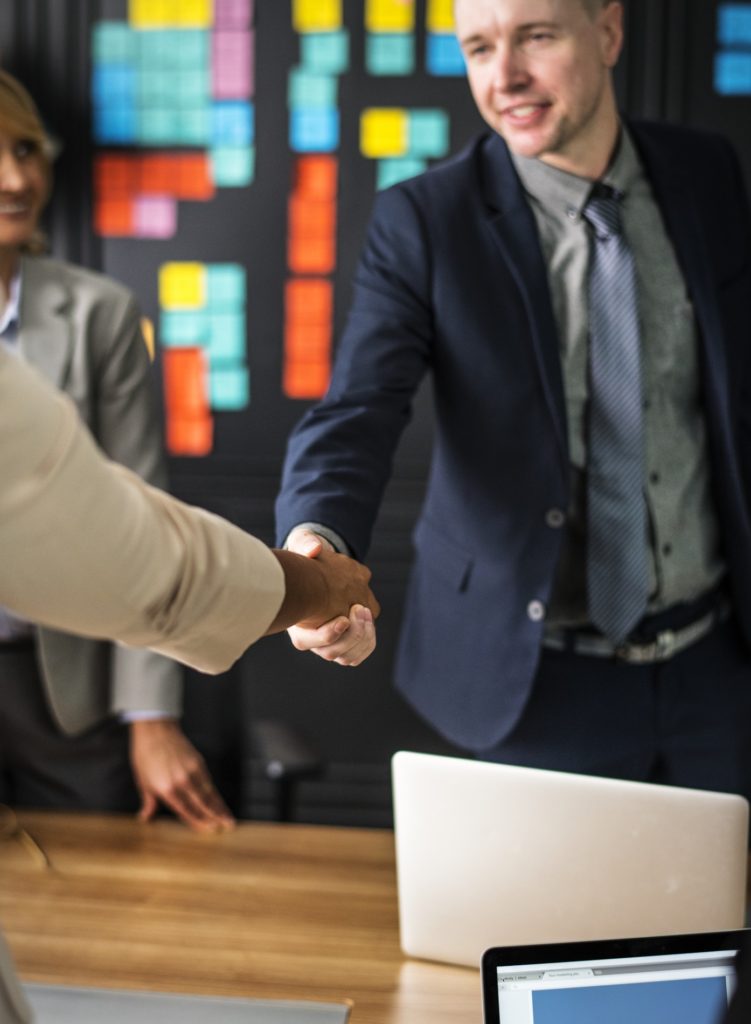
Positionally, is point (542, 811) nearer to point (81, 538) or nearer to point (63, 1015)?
point (63, 1015)

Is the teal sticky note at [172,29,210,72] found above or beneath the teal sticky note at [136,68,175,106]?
above

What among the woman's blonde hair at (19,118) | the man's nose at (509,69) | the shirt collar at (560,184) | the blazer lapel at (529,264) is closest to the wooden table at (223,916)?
the blazer lapel at (529,264)

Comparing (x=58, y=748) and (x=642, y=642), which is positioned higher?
(x=642, y=642)

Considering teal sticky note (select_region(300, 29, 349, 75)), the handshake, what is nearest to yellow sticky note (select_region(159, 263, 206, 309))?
teal sticky note (select_region(300, 29, 349, 75))

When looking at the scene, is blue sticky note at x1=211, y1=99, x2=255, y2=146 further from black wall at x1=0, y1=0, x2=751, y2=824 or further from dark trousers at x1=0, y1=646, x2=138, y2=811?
dark trousers at x1=0, y1=646, x2=138, y2=811

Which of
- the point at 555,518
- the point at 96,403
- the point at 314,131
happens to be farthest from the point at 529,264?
the point at 314,131

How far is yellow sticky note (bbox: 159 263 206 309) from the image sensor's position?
374 centimetres

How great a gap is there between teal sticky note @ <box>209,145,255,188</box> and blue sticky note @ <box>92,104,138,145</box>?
0.26 metres

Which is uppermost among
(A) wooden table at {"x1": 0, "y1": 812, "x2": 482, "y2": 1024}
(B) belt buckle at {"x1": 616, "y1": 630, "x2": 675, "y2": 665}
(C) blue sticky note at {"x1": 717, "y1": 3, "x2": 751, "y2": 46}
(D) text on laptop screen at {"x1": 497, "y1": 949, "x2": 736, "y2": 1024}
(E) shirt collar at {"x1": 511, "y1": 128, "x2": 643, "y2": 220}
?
(C) blue sticky note at {"x1": 717, "y1": 3, "x2": 751, "y2": 46}

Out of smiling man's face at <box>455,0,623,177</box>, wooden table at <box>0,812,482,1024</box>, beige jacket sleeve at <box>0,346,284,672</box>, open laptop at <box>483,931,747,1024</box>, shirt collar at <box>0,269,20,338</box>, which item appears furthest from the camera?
shirt collar at <box>0,269,20,338</box>

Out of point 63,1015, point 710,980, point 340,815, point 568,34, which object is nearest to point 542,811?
point 710,980

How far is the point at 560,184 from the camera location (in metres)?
1.98

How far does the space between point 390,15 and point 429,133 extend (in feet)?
1.19

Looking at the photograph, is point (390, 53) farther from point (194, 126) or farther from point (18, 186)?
point (18, 186)
